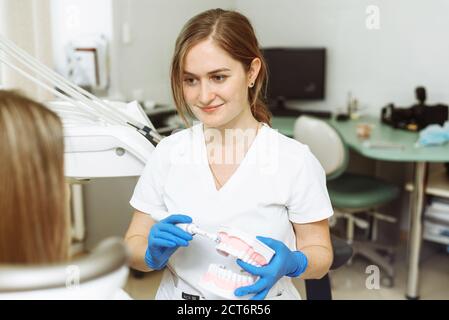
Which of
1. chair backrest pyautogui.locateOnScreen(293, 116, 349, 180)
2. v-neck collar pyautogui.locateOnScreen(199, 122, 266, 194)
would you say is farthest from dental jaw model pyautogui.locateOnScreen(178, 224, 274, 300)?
chair backrest pyautogui.locateOnScreen(293, 116, 349, 180)

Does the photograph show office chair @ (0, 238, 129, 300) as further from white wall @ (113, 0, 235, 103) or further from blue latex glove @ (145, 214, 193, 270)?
white wall @ (113, 0, 235, 103)

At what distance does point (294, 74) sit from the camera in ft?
9.92

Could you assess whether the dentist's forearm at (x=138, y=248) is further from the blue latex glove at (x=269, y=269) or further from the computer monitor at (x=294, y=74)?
the computer monitor at (x=294, y=74)

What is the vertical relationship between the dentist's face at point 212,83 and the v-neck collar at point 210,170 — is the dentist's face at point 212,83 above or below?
above

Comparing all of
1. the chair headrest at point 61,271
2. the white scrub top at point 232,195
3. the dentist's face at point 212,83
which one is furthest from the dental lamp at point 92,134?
the chair headrest at point 61,271

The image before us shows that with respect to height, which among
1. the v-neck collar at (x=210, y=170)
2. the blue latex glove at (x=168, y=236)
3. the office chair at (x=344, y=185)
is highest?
the v-neck collar at (x=210, y=170)

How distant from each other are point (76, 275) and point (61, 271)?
0.03m

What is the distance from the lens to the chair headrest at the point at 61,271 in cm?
43

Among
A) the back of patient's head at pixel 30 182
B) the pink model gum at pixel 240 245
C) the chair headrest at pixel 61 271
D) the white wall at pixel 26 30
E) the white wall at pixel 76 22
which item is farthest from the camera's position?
the white wall at pixel 76 22

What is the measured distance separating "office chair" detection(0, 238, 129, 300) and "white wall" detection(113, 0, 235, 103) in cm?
189

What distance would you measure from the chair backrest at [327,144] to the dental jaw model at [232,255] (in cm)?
139

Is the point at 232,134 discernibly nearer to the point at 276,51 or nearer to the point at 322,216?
the point at 322,216

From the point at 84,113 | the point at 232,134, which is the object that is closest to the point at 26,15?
the point at 84,113

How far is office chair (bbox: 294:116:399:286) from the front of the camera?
2.26m
